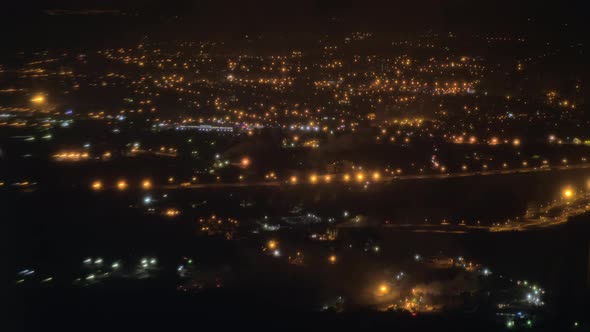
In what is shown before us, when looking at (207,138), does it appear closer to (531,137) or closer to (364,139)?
(364,139)

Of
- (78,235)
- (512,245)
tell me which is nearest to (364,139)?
(512,245)

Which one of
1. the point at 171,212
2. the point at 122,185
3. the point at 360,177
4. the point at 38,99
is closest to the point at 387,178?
the point at 360,177

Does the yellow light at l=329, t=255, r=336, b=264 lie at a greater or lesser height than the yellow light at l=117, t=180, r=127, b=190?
greater

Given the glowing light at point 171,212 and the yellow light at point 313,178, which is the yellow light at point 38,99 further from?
the yellow light at point 313,178

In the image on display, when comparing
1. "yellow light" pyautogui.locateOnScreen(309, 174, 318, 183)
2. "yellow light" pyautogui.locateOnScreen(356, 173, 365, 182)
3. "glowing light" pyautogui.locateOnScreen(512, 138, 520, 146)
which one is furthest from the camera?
"glowing light" pyautogui.locateOnScreen(512, 138, 520, 146)

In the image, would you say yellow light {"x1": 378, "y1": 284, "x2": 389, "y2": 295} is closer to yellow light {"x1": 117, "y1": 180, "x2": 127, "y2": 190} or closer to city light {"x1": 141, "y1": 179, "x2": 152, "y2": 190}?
city light {"x1": 141, "y1": 179, "x2": 152, "y2": 190}

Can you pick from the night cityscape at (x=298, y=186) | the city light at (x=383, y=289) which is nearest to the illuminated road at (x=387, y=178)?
the night cityscape at (x=298, y=186)

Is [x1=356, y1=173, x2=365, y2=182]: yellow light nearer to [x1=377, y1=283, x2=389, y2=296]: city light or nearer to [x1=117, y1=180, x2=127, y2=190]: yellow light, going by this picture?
[x1=377, y1=283, x2=389, y2=296]: city light

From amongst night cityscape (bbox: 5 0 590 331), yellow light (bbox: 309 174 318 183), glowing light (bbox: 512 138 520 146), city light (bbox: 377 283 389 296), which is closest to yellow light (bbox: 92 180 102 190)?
night cityscape (bbox: 5 0 590 331)

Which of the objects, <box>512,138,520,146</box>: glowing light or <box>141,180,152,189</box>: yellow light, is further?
<box>512,138,520,146</box>: glowing light

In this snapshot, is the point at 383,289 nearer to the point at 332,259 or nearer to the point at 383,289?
the point at 383,289

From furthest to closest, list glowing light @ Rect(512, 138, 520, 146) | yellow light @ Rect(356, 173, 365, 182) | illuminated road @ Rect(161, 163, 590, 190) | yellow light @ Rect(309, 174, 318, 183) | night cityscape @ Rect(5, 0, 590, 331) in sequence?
glowing light @ Rect(512, 138, 520, 146) < yellow light @ Rect(356, 173, 365, 182) < yellow light @ Rect(309, 174, 318, 183) < illuminated road @ Rect(161, 163, 590, 190) < night cityscape @ Rect(5, 0, 590, 331)

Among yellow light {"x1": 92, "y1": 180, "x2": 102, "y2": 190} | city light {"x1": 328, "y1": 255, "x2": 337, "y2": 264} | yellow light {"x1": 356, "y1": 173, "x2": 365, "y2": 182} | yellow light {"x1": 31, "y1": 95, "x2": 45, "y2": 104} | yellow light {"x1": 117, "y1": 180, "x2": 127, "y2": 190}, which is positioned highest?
yellow light {"x1": 31, "y1": 95, "x2": 45, "y2": 104}
